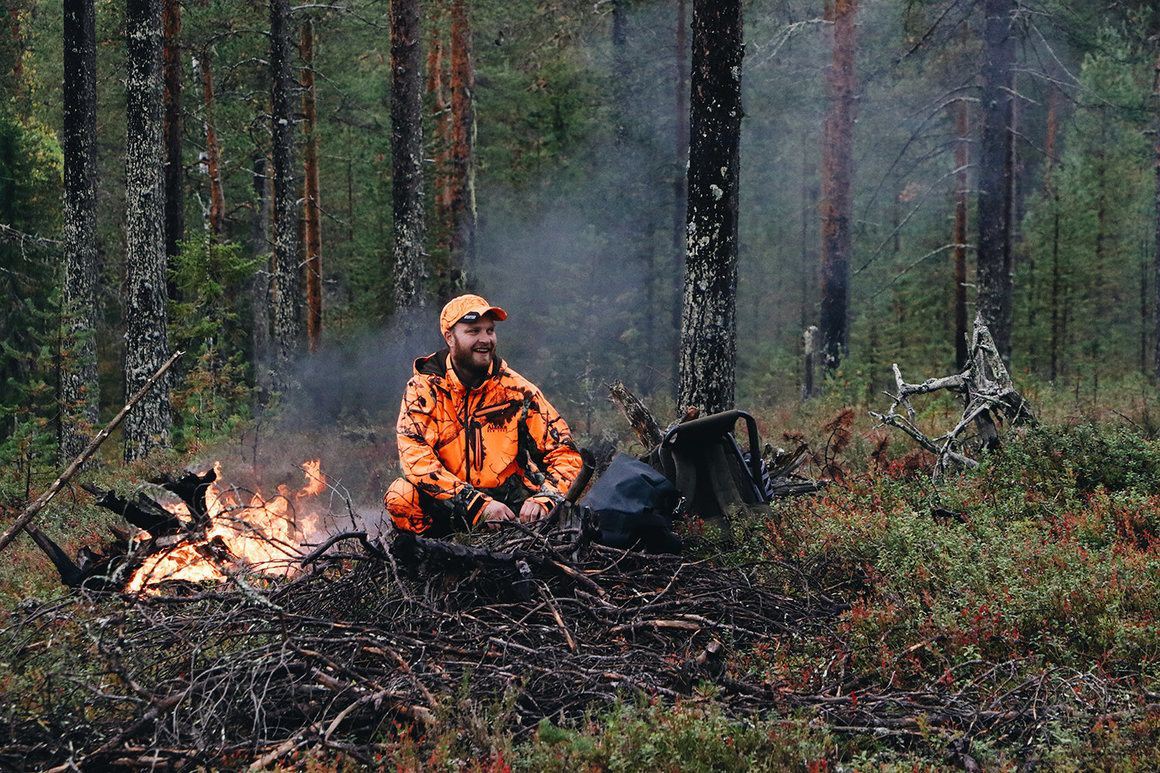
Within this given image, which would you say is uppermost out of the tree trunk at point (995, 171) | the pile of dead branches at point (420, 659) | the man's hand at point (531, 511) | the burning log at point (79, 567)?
the tree trunk at point (995, 171)

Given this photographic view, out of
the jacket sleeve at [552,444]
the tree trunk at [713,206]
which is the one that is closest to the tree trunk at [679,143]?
the tree trunk at [713,206]

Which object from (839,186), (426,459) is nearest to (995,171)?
(839,186)

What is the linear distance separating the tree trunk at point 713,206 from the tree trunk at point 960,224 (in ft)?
48.5

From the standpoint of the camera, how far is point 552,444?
7.38 metres

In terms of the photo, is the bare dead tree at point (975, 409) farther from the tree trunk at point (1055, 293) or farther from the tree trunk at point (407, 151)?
the tree trunk at point (1055, 293)

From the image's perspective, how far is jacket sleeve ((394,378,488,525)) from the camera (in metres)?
6.79

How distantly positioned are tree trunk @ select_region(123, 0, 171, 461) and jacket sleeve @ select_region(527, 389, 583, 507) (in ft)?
27.5

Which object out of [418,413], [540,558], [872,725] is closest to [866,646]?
[872,725]

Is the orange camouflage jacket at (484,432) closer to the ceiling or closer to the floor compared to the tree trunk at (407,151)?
closer to the floor

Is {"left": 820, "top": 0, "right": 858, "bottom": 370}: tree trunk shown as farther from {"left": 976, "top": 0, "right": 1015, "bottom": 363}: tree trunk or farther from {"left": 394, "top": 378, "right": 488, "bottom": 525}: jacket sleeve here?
{"left": 394, "top": 378, "right": 488, "bottom": 525}: jacket sleeve

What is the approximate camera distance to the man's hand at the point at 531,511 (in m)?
6.66

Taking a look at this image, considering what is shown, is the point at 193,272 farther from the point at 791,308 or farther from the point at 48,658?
the point at 791,308

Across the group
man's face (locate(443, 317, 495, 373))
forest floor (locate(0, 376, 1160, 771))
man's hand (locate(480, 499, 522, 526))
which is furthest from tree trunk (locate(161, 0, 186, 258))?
man's hand (locate(480, 499, 522, 526))

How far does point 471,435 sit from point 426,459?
0.41 meters
